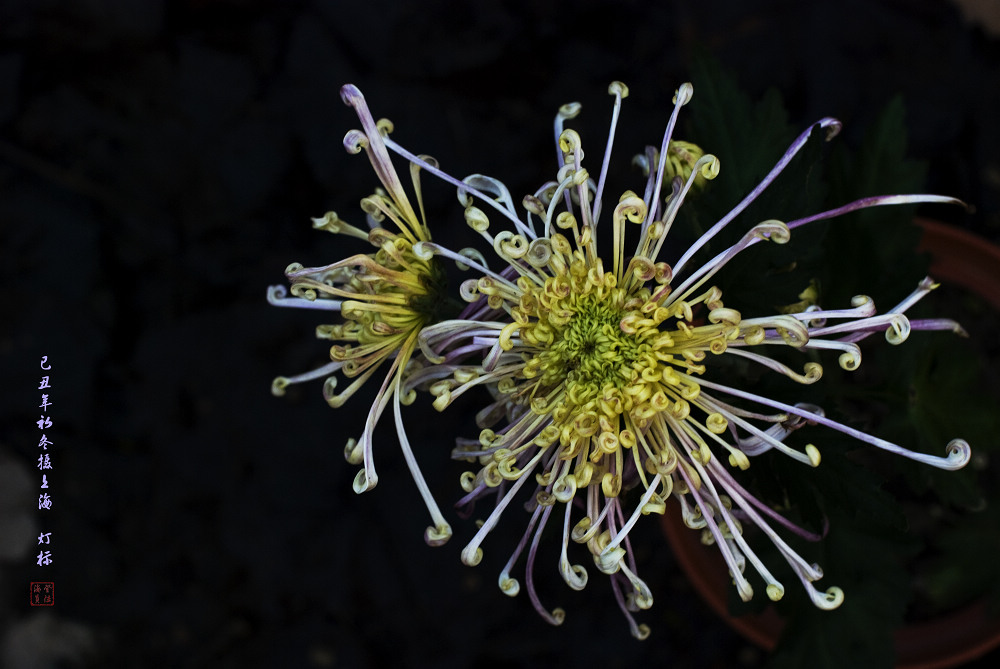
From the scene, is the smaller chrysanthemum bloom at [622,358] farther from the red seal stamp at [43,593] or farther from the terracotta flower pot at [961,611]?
the red seal stamp at [43,593]

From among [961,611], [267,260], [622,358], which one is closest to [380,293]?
[622,358]

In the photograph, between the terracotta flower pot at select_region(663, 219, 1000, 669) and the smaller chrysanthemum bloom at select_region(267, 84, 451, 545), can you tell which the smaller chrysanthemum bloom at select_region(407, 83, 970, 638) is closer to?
the smaller chrysanthemum bloom at select_region(267, 84, 451, 545)

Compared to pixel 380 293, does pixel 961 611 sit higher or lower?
lower

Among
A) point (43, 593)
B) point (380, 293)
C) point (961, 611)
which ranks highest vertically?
point (380, 293)

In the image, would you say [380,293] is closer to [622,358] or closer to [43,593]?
[622,358]

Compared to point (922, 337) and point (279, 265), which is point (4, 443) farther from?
point (922, 337)

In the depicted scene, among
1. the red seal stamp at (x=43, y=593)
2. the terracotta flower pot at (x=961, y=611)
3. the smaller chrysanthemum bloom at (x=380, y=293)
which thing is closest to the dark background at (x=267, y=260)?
the red seal stamp at (x=43, y=593)

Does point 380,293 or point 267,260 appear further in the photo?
point 267,260
